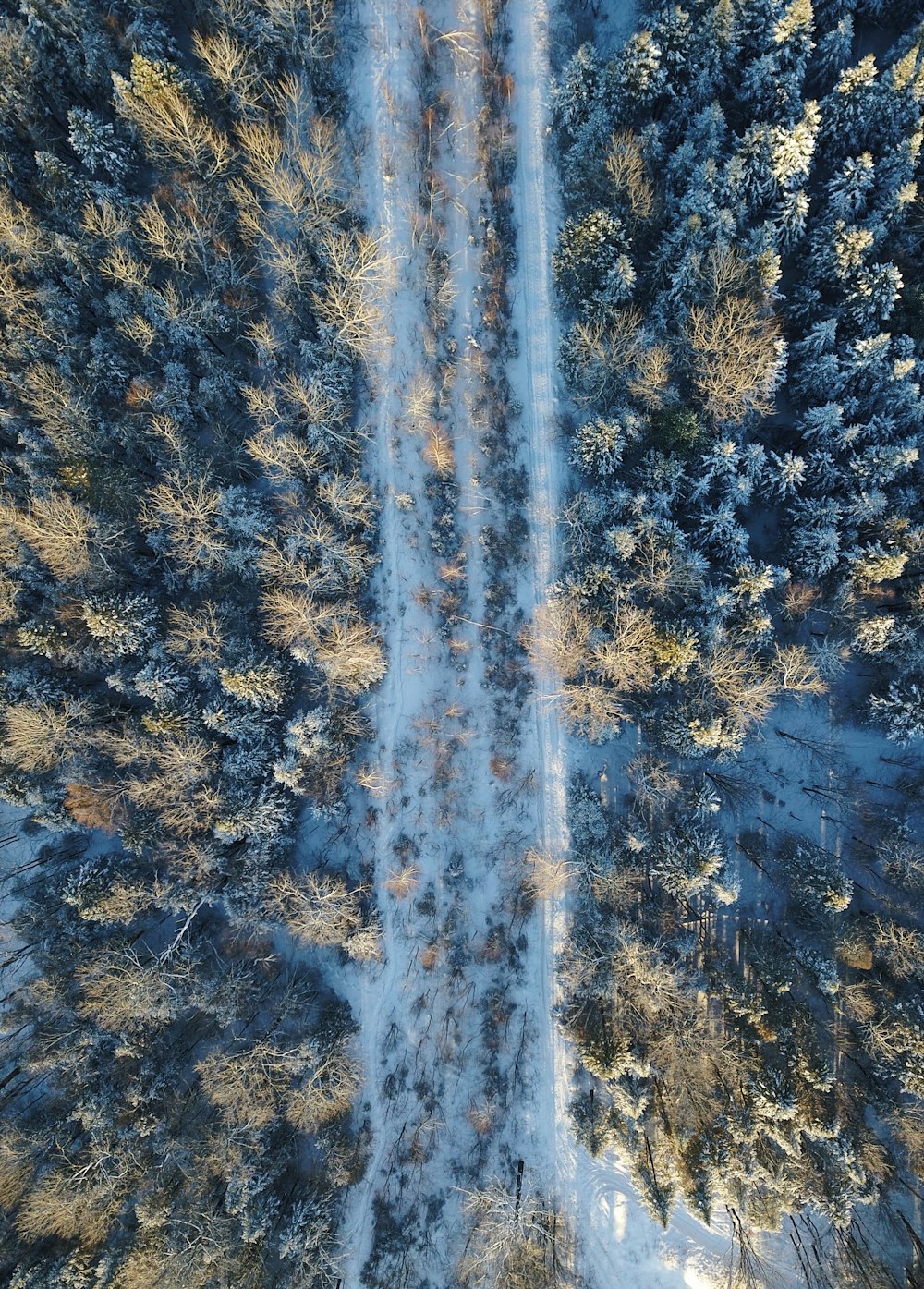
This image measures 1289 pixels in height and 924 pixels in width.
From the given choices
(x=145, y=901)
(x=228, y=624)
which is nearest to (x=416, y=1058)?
(x=145, y=901)

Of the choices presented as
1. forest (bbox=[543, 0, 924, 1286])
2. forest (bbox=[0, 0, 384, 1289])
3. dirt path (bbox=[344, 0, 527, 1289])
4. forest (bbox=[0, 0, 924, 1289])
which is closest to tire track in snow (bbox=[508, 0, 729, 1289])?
forest (bbox=[0, 0, 924, 1289])

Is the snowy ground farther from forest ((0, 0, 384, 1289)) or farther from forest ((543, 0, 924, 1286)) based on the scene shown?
forest ((543, 0, 924, 1286))

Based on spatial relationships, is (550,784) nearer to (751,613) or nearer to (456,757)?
(456,757)

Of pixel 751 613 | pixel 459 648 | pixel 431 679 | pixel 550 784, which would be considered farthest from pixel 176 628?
pixel 751 613

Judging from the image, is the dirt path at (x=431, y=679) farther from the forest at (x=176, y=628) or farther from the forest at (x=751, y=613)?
the forest at (x=751, y=613)

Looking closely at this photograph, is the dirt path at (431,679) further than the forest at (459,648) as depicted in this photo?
Yes

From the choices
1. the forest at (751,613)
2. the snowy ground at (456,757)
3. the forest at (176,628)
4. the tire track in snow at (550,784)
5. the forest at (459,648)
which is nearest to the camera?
the forest at (751,613)

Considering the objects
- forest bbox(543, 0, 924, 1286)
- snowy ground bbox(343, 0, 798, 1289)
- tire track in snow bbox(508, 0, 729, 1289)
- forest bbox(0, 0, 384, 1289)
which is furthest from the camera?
snowy ground bbox(343, 0, 798, 1289)

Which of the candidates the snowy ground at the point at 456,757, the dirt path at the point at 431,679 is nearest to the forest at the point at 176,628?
the dirt path at the point at 431,679

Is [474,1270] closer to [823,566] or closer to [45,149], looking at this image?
[823,566]
